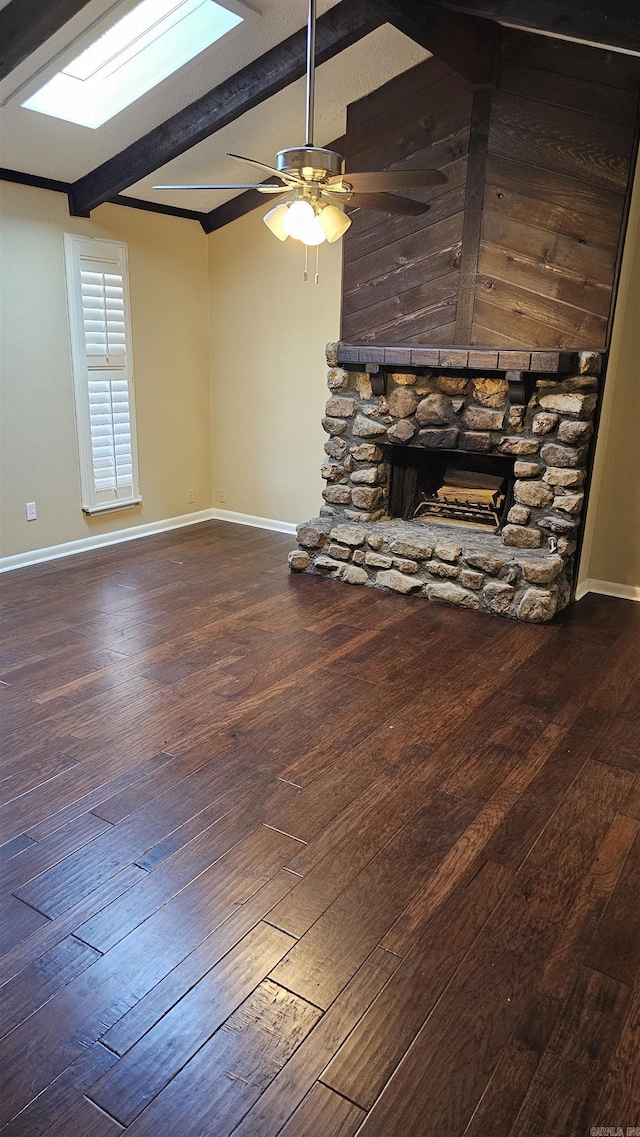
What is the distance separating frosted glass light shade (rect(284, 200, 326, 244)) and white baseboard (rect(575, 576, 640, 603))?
288 cm

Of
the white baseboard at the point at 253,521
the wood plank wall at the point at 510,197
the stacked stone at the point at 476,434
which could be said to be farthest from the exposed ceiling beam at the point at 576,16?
the white baseboard at the point at 253,521

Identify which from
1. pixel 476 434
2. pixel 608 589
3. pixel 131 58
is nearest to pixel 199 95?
pixel 131 58

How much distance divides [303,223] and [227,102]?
6.65 ft

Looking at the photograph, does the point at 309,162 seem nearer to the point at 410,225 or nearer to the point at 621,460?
the point at 410,225

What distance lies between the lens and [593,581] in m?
4.94

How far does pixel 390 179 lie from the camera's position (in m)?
2.63

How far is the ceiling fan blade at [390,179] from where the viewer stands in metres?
2.59

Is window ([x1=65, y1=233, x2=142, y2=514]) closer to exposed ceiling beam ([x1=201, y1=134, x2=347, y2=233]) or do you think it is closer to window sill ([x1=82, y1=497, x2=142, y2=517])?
window sill ([x1=82, y1=497, x2=142, y2=517])

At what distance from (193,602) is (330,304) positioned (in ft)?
8.45

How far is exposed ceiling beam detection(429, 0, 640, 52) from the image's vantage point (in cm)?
285

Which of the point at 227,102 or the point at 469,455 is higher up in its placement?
the point at 227,102

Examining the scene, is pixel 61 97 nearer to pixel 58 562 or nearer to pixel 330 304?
pixel 330 304

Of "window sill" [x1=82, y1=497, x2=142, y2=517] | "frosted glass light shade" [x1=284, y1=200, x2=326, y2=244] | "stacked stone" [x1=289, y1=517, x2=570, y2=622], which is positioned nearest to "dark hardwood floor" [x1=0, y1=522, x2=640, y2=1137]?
"stacked stone" [x1=289, y1=517, x2=570, y2=622]

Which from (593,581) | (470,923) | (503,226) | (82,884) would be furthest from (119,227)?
(470,923)
